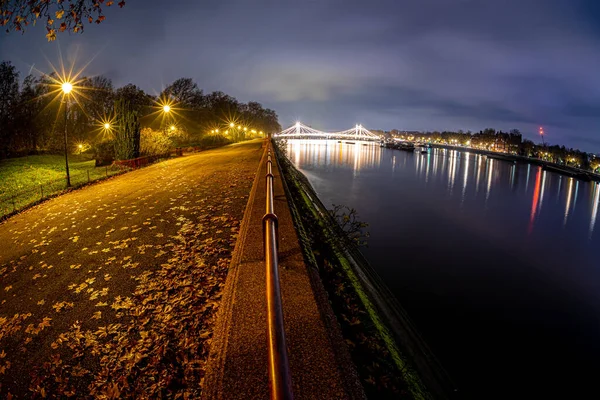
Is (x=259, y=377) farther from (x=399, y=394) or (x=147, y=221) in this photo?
(x=147, y=221)

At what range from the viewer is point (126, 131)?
23.5 meters

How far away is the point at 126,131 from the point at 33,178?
6687 millimetres

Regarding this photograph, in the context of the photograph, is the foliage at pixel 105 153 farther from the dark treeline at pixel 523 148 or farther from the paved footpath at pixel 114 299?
the dark treeline at pixel 523 148

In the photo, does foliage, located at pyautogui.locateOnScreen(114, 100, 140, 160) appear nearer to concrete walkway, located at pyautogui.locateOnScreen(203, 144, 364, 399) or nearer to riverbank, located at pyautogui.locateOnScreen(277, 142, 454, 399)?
riverbank, located at pyautogui.locateOnScreen(277, 142, 454, 399)

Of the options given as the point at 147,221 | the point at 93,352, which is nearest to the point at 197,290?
the point at 93,352

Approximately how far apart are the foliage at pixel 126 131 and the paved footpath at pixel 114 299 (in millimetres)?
15103

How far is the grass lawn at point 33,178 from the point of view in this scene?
13812 millimetres

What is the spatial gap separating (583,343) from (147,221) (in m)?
14.6

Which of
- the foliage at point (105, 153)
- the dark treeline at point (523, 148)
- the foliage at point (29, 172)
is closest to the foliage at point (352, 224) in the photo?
the foliage at point (29, 172)

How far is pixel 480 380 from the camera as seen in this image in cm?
772

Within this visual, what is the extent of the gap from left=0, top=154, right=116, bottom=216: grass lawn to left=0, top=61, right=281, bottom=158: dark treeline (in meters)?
4.00

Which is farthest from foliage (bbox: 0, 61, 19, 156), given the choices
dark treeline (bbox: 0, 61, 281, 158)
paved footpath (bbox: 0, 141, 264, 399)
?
paved footpath (bbox: 0, 141, 264, 399)

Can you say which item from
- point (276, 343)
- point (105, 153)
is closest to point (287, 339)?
point (276, 343)

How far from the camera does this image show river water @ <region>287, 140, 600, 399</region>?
27.6ft
